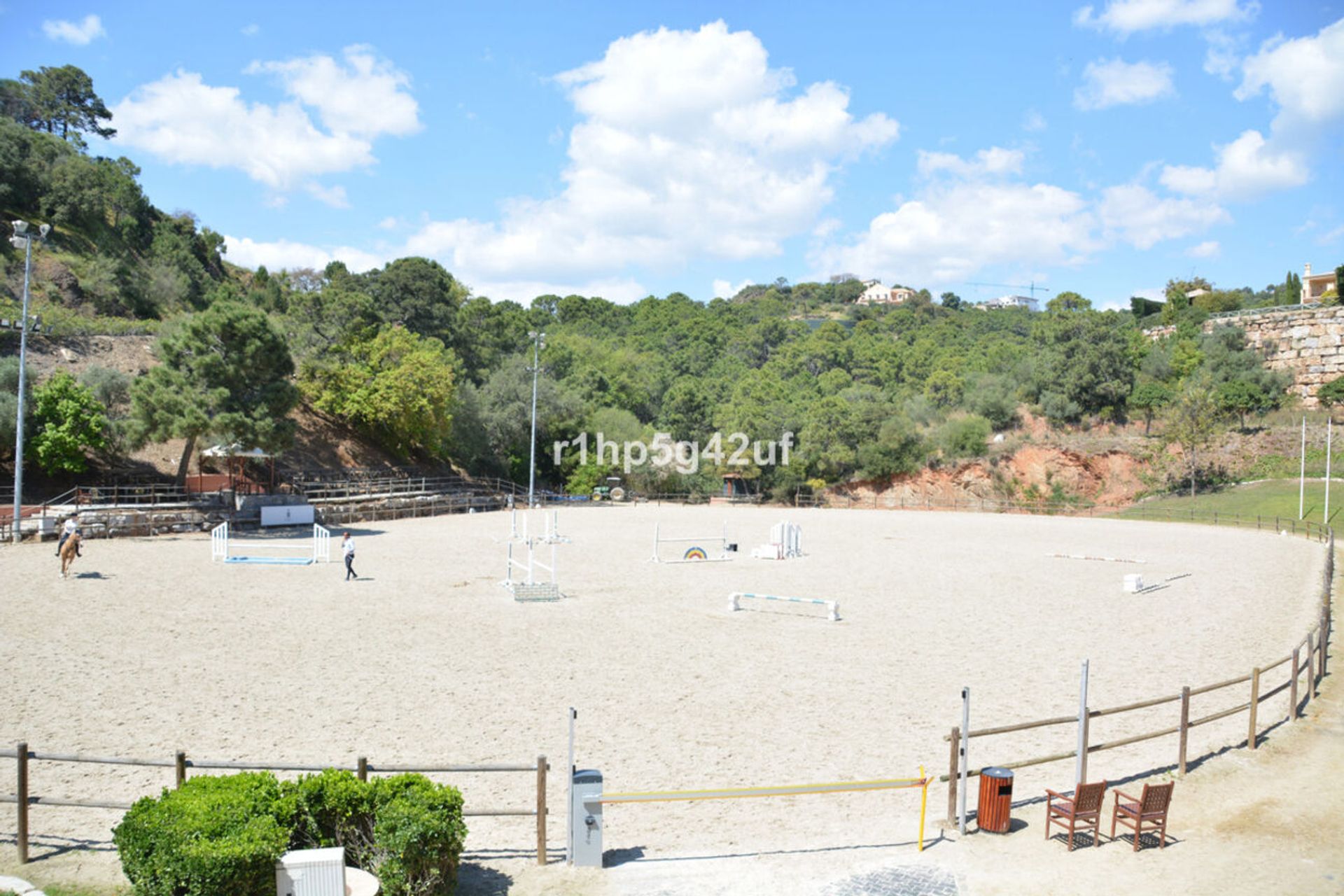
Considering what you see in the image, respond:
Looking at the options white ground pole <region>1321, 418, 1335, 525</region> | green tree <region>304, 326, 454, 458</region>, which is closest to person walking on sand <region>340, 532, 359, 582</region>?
green tree <region>304, 326, 454, 458</region>

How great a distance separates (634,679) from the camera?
1409cm

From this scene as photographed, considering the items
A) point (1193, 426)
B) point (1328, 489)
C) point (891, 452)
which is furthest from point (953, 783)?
point (1193, 426)

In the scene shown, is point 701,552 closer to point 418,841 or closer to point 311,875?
point 418,841

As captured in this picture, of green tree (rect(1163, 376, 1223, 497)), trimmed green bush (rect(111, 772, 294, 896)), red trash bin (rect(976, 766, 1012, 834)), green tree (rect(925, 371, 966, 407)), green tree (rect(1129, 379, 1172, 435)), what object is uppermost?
green tree (rect(925, 371, 966, 407))

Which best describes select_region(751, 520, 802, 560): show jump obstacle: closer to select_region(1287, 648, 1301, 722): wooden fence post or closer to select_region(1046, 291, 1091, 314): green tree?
select_region(1287, 648, 1301, 722): wooden fence post

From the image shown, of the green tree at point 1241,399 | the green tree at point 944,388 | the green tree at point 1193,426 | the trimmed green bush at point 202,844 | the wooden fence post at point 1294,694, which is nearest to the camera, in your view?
the trimmed green bush at point 202,844

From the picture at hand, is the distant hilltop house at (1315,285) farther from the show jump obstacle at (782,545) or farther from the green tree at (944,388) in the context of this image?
the show jump obstacle at (782,545)

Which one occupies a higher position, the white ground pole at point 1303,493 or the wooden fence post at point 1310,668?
the white ground pole at point 1303,493

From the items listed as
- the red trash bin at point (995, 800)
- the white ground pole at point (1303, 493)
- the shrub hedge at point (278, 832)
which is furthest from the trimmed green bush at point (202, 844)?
the white ground pole at point (1303, 493)

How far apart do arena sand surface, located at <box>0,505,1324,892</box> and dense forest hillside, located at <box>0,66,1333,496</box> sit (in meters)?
9.89

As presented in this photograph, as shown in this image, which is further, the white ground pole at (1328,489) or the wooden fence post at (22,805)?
the white ground pole at (1328,489)

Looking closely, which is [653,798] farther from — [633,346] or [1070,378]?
[633,346]

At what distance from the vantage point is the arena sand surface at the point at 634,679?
348 inches

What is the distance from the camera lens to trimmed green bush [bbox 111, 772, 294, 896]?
614 centimetres
